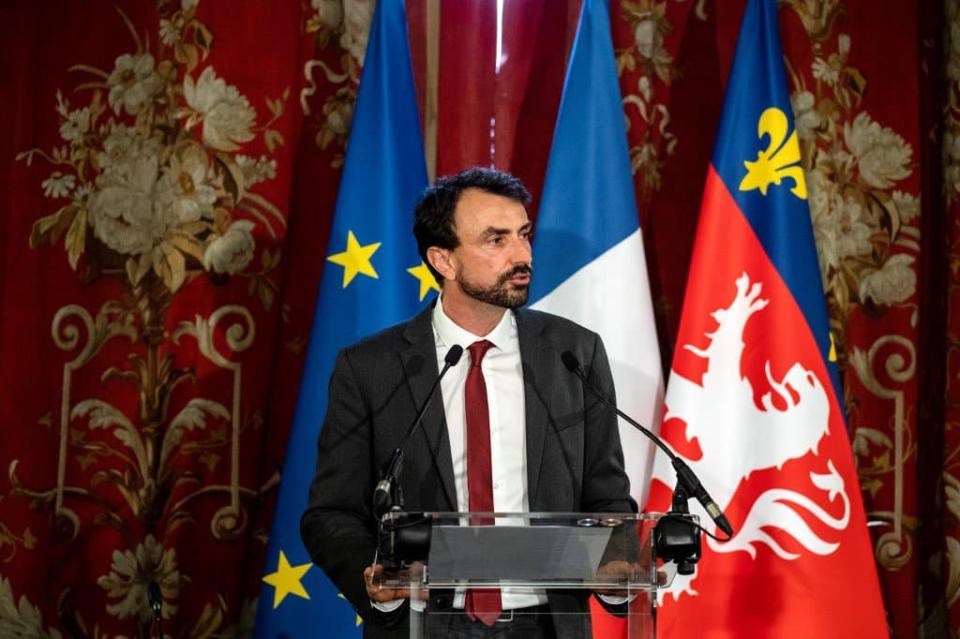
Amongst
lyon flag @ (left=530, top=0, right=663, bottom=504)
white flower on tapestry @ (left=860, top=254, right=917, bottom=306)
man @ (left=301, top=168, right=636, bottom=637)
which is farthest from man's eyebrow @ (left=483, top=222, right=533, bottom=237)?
white flower on tapestry @ (left=860, top=254, right=917, bottom=306)

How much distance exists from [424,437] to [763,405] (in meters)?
1.00

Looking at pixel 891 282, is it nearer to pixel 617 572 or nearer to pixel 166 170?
pixel 617 572

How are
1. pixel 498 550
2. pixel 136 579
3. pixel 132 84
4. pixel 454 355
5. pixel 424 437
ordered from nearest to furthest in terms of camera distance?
1. pixel 498 550
2. pixel 454 355
3. pixel 424 437
4. pixel 136 579
5. pixel 132 84

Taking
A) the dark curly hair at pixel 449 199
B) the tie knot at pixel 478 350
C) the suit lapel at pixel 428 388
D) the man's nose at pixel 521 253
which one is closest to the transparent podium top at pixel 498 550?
the suit lapel at pixel 428 388

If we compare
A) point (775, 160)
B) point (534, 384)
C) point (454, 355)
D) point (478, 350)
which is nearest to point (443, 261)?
point (478, 350)

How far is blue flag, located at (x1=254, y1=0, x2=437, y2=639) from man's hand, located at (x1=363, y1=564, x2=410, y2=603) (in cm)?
109

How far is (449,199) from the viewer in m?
2.37

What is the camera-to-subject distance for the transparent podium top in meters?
1.60

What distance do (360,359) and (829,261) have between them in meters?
1.42

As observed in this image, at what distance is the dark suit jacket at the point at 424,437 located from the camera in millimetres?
2062

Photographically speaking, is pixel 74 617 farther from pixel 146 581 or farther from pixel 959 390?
pixel 959 390

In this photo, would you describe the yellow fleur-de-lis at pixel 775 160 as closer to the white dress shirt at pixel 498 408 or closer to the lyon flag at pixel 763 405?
the lyon flag at pixel 763 405

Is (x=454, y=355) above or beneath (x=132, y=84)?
beneath

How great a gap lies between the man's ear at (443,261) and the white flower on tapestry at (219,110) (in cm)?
93
